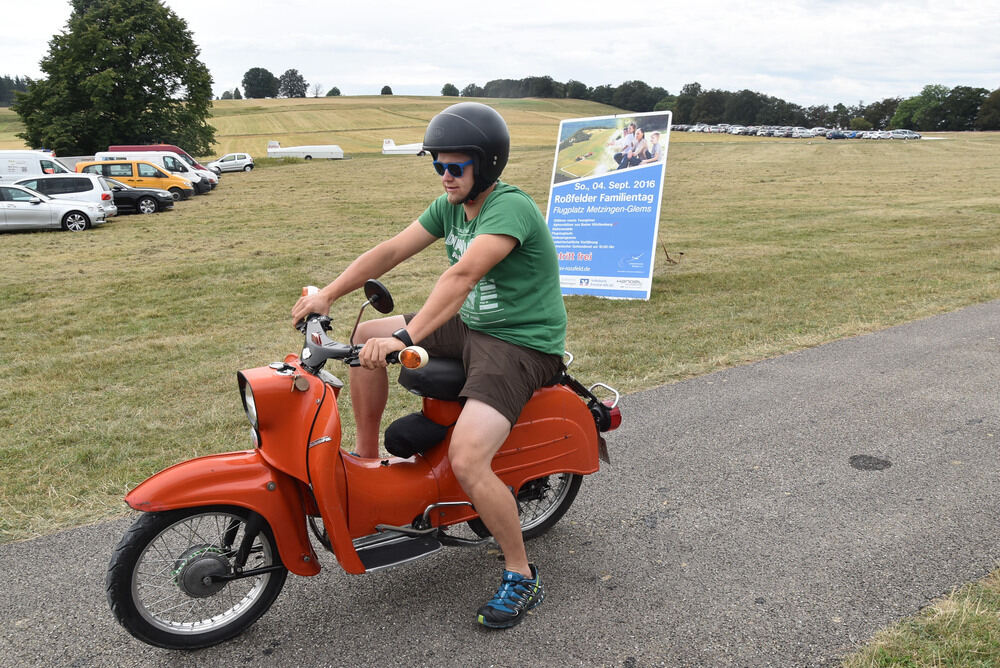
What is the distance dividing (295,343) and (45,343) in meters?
2.59

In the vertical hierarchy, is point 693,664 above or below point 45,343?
above

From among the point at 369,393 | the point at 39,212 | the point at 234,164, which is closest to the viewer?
the point at 369,393

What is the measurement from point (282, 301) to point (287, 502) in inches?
288

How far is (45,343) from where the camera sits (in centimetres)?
767

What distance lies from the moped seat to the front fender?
560mm

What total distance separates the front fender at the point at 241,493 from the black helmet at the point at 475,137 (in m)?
1.28

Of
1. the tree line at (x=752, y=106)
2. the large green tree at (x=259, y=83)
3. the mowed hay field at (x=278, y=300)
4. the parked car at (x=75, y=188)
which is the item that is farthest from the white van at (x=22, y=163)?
the large green tree at (x=259, y=83)

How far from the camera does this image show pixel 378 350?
247 centimetres

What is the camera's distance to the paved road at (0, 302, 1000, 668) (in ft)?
8.77

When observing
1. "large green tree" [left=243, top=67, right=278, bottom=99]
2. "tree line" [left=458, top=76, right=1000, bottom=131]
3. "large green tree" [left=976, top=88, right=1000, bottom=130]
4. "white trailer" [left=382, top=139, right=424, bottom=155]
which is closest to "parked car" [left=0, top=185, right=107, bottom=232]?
"white trailer" [left=382, top=139, right=424, bottom=155]

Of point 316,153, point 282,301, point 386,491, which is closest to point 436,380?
point 386,491

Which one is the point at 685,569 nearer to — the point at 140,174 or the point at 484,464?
the point at 484,464

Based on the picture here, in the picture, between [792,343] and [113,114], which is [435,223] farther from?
[113,114]

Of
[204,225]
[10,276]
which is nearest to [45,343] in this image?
[10,276]
